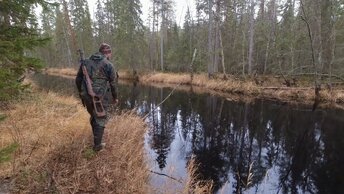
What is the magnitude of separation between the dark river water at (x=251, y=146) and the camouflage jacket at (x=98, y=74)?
7.03 ft

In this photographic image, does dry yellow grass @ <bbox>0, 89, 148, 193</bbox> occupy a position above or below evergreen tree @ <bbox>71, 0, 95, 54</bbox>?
below

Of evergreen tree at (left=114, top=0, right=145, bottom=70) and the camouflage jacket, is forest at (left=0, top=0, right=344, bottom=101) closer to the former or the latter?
evergreen tree at (left=114, top=0, right=145, bottom=70)

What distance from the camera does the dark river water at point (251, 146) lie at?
7.46 meters

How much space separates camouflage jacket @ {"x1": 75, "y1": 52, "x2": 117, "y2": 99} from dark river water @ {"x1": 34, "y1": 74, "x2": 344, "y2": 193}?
214cm

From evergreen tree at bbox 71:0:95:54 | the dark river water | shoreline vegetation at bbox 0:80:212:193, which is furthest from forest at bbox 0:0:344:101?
shoreline vegetation at bbox 0:80:212:193

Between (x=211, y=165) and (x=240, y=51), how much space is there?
2920 cm

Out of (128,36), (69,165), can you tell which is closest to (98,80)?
(69,165)

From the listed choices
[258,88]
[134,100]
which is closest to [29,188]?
[134,100]

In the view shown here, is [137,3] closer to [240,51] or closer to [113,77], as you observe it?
[240,51]

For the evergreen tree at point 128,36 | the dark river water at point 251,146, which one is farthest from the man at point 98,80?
the evergreen tree at point 128,36

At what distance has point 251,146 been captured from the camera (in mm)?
10297

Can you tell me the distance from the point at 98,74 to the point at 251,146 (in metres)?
6.48

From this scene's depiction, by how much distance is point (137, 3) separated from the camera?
42000 mm

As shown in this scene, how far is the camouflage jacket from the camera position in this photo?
550 cm
